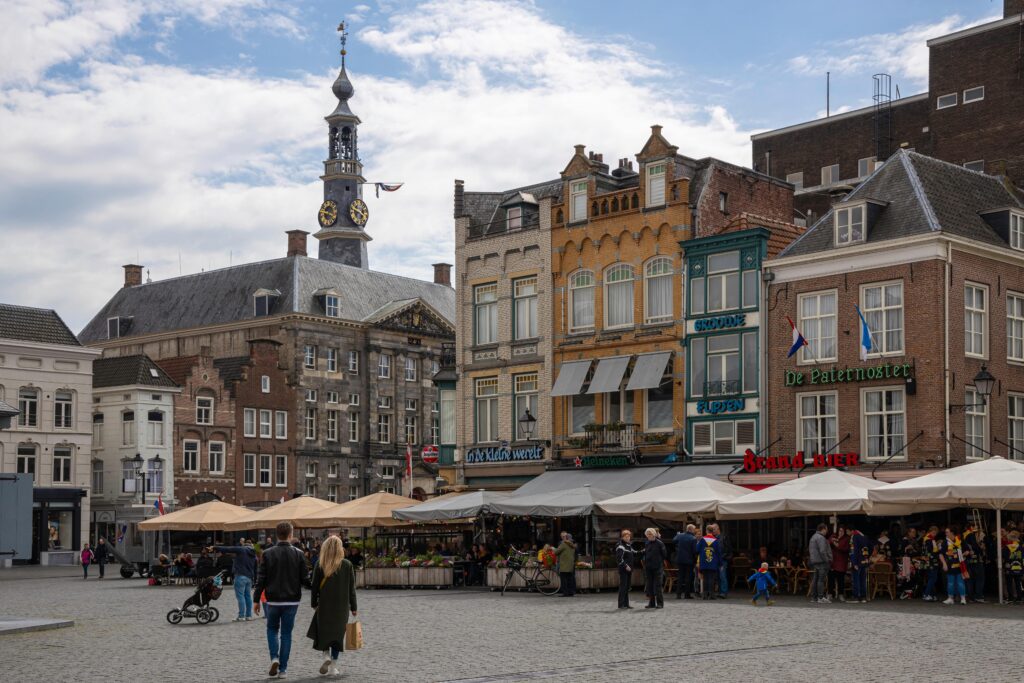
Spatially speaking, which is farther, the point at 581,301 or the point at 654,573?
the point at 581,301

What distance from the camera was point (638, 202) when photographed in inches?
1686

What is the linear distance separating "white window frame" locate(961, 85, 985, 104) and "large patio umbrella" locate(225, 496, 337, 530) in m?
26.5

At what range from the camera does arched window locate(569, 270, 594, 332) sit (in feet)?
144

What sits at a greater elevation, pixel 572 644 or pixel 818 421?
pixel 818 421

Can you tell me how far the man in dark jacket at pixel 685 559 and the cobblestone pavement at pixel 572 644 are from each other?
130 centimetres

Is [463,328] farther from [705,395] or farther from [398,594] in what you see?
[398,594]

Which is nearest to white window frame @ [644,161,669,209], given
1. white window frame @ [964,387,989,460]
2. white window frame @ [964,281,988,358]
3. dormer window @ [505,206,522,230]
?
dormer window @ [505,206,522,230]

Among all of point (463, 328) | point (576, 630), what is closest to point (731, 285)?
point (463, 328)

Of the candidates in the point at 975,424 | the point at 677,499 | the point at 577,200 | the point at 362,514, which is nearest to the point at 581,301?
the point at 577,200

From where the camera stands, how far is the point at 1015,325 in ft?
124

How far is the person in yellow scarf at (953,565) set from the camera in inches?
1051

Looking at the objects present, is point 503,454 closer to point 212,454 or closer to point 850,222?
point 850,222

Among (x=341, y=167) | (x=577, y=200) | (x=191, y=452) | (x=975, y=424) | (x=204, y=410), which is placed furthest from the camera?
(x=341, y=167)

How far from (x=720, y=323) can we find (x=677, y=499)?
32.6 ft
